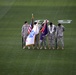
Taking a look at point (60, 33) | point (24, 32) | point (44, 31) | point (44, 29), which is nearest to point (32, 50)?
point (24, 32)

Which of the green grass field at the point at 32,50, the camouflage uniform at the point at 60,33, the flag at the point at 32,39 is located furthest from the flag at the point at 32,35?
the camouflage uniform at the point at 60,33

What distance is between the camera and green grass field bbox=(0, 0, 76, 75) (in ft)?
87.3

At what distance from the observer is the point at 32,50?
99.7 feet

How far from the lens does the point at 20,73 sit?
25703 millimetres

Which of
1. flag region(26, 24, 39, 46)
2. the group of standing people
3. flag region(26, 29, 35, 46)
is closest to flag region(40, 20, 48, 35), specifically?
the group of standing people

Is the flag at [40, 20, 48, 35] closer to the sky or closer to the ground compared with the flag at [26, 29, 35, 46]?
closer to the sky

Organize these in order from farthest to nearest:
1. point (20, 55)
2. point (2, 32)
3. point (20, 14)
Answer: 1. point (20, 14)
2. point (2, 32)
3. point (20, 55)

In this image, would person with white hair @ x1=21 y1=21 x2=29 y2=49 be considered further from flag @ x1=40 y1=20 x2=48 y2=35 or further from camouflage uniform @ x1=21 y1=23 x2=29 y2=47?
flag @ x1=40 y1=20 x2=48 y2=35

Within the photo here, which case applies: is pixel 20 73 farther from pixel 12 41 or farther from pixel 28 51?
pixel 12 41

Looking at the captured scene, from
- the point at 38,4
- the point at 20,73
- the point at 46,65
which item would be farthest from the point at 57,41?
the point at 38,4

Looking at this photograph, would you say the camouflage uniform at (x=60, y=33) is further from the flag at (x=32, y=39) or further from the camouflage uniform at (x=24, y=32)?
the camouflage uniform at (x=24, y=32)

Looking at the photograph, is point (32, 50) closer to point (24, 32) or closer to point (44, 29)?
point (24, 32)

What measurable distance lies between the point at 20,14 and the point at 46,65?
15.3 m

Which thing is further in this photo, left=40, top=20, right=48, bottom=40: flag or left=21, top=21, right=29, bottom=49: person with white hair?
left=21, top=21, right=29, bottom=49: person with white hair
